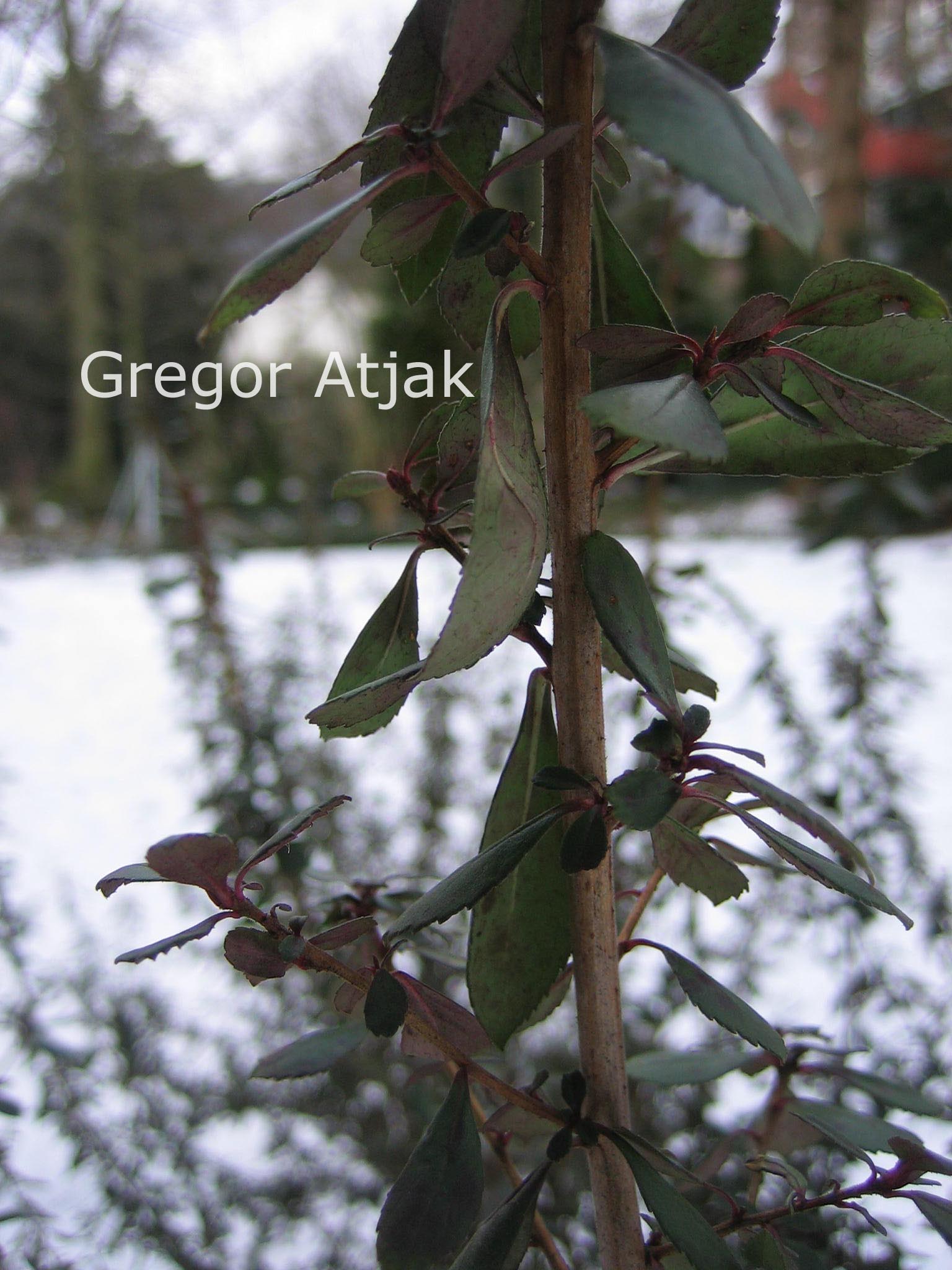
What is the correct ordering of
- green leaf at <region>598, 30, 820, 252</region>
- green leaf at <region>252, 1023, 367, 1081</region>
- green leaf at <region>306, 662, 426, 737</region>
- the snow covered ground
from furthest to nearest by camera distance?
1. the snow covered ground
2. green leaf at <region>252, 1023, 367, 1081</region>
3. green leaf at <region>306, 662, 426, 737</region>
4. green leaf at <region>598, 30, 820, 252</region>

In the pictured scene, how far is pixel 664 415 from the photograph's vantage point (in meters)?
0.27

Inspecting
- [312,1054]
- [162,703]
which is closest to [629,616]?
[312,1054]

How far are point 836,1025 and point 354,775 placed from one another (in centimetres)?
68

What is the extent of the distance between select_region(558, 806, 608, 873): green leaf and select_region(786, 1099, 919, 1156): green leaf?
0.20 m

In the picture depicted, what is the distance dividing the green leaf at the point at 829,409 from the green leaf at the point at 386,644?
115 millimetres

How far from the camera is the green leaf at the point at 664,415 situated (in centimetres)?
25

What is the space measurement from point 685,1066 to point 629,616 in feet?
0.99

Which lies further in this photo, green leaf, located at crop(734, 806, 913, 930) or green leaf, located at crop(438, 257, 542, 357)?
green leaf, located at crop(438, 257, 542, 357)

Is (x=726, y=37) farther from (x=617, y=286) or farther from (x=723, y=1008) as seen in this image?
(x=723, y=1008)

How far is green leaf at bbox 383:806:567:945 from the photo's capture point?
313 mm

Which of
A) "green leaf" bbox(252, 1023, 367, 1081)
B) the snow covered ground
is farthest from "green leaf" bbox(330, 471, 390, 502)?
the snow covered ground

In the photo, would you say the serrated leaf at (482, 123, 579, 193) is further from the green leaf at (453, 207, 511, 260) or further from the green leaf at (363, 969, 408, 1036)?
the green leaf at (363, 969, 408, 1036)

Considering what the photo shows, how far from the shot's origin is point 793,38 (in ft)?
17.1

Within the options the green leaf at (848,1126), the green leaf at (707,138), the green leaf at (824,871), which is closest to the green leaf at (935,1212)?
the green leaf at (848,1126)
